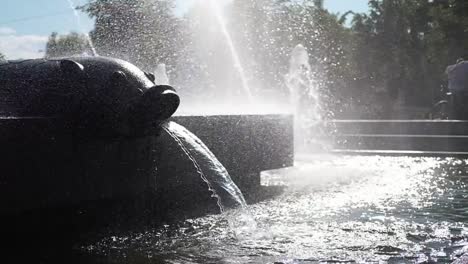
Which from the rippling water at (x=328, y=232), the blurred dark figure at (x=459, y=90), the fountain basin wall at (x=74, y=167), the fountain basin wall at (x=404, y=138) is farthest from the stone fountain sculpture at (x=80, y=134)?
the blurred dark figure at (x=459, y=90)

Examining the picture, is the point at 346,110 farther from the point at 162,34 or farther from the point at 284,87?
the point at 162,34

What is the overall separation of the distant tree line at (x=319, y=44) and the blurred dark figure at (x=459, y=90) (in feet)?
27.2

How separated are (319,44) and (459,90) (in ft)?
53.8

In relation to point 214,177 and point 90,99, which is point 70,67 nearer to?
point 90,99

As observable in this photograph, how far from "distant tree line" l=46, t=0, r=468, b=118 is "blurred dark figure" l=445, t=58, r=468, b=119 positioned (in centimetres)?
830

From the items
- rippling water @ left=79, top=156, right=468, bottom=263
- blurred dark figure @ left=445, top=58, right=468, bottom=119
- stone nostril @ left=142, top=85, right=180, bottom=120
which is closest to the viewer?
rippling water @ left=79, top=156, right=468, bottom=263

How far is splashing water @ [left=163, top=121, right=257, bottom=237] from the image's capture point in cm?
434

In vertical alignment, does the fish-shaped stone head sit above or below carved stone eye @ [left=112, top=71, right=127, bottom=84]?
below

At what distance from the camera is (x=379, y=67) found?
40.3m

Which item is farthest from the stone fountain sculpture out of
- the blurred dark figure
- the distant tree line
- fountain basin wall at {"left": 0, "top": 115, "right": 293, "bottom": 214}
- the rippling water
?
the blurred dark figure

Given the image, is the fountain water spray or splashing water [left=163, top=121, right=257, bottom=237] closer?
splashing water [left=163, top=121, right=257, bottom=237]

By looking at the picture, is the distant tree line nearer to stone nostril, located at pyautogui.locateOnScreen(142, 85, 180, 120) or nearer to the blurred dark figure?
the blurred dark figure

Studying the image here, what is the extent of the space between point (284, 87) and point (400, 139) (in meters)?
14.4

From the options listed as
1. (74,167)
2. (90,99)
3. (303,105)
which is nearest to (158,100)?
(90,99)
